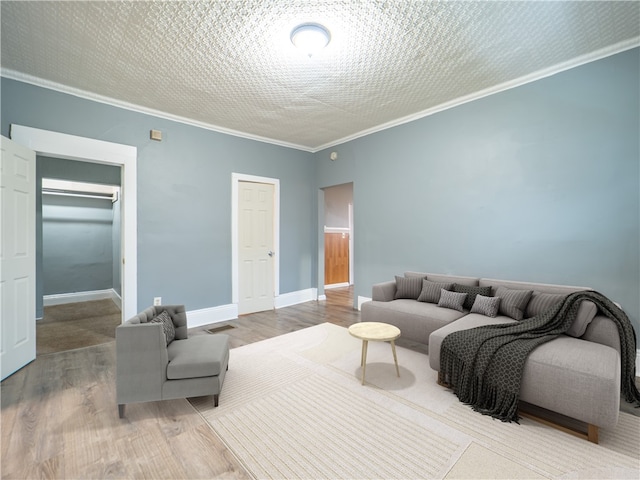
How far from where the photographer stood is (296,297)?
5.57m

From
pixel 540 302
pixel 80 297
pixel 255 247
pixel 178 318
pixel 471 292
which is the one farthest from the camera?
pixel 80 297

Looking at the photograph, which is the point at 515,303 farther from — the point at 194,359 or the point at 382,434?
the point at 194,359

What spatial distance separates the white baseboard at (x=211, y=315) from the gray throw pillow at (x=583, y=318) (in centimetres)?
410

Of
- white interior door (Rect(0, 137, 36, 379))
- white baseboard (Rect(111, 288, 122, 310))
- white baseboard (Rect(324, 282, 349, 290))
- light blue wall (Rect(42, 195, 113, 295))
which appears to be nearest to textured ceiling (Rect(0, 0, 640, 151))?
white interior door (Rect(0, 137, 36, 379))

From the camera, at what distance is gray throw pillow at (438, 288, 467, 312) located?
3252 millimetres

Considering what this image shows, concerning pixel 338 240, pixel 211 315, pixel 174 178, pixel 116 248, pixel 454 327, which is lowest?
pixel 211 315

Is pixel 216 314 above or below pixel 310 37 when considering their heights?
below

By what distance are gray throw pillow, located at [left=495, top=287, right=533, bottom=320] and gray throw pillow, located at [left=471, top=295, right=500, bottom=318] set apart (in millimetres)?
62

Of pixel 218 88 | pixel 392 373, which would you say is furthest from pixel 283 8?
pixel 392 373

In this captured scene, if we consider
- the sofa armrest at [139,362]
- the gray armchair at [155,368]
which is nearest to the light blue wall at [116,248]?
the gray armchair at [155,368]

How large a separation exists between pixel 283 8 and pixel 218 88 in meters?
1.47

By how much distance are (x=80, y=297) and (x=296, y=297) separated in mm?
4317

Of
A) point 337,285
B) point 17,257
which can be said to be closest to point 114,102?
point 17,257

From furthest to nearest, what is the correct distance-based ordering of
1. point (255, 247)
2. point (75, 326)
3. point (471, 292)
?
point (255, 247) → point (75, 326) → point (471, 292)
